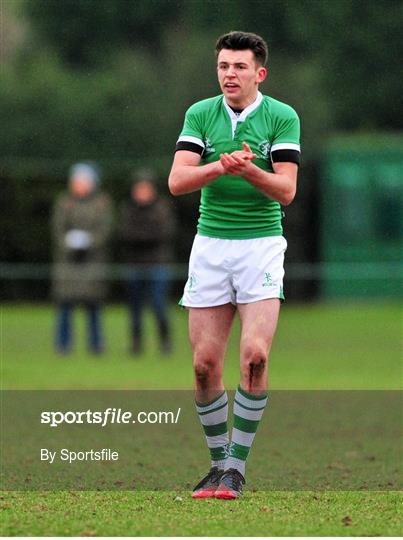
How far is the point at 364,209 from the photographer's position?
26547 millimetres

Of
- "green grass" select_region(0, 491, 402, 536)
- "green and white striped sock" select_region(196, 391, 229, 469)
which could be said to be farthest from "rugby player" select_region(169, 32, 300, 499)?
"green grass" select_region(0, 491, 402, 536)

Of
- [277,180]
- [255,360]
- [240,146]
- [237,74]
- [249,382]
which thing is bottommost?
[249,382]

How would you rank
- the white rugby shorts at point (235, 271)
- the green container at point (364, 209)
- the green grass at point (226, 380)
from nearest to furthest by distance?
the green grass at point (226, 380) → the white rugby shorts at point (235, 271) → the green container at point (364, 209)

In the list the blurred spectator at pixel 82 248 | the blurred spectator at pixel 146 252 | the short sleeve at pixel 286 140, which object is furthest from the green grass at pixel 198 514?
the blurred spectator at pixel 82 248

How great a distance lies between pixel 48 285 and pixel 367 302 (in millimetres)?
5148

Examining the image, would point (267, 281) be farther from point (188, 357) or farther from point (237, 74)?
point (188, 357)

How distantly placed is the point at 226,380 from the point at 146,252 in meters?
3.59

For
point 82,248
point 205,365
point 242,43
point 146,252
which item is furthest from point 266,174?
point 82,248

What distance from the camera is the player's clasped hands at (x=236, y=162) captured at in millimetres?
6805

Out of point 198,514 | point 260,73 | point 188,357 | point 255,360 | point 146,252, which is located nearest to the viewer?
point 198,514

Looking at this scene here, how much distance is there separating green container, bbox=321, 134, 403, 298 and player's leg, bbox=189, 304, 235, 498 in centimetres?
1840

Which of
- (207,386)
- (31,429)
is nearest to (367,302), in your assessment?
(31,429)

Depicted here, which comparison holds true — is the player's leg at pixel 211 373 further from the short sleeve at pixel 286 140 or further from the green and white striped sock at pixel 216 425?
the short sleeve at pixel 286 140

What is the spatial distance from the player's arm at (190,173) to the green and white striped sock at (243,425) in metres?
1.00
